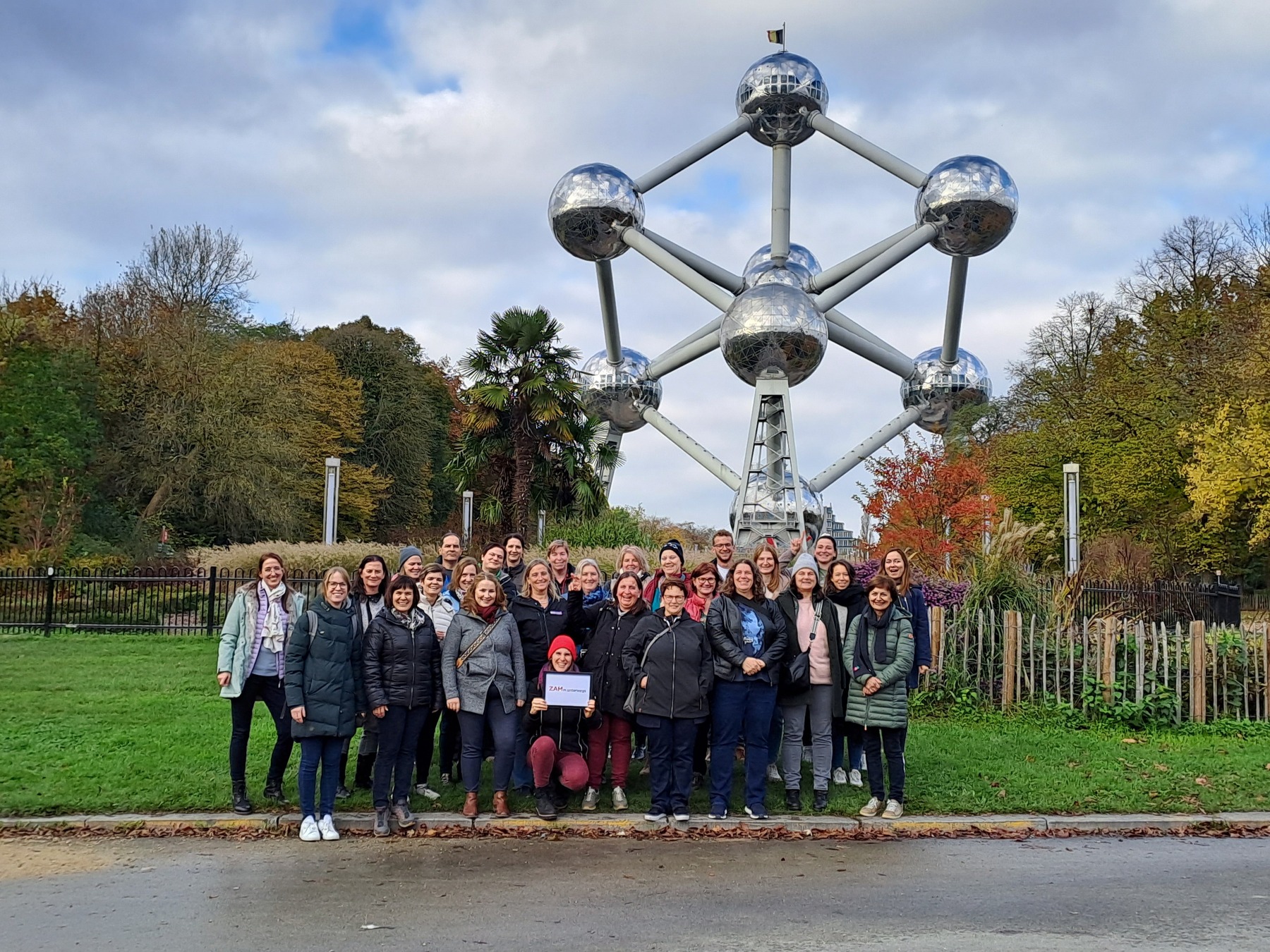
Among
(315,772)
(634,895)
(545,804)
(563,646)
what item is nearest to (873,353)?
(563,646)

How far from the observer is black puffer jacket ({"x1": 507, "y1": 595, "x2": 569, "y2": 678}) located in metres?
8.63

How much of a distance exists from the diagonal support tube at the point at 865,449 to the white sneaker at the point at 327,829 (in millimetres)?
18061

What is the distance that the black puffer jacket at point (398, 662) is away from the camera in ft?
26.1

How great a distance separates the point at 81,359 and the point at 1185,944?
33.8m

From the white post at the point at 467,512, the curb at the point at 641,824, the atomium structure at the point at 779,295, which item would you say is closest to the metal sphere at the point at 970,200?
the atomium structure at the point at 779,295

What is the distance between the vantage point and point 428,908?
19.9 ft

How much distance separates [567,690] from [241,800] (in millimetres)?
2474

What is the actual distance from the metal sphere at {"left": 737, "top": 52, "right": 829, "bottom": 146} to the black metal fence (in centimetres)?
1277

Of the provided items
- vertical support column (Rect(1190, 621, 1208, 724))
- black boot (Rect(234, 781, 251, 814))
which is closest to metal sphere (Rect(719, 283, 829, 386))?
vertical support column (Rect(1190, 621, 1208, 724))

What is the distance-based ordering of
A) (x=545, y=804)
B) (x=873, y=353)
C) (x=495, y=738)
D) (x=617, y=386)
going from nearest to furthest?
(x=545, y=804), (x=495, y=738), (x=873, y=353), (x=617, y=386)

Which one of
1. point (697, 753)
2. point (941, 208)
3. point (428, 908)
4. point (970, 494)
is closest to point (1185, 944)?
point (428, 908)

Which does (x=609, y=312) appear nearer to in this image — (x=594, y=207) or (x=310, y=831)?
(x=594, y=207)

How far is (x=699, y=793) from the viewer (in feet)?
29.8

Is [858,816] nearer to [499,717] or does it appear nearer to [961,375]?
[499,717]
